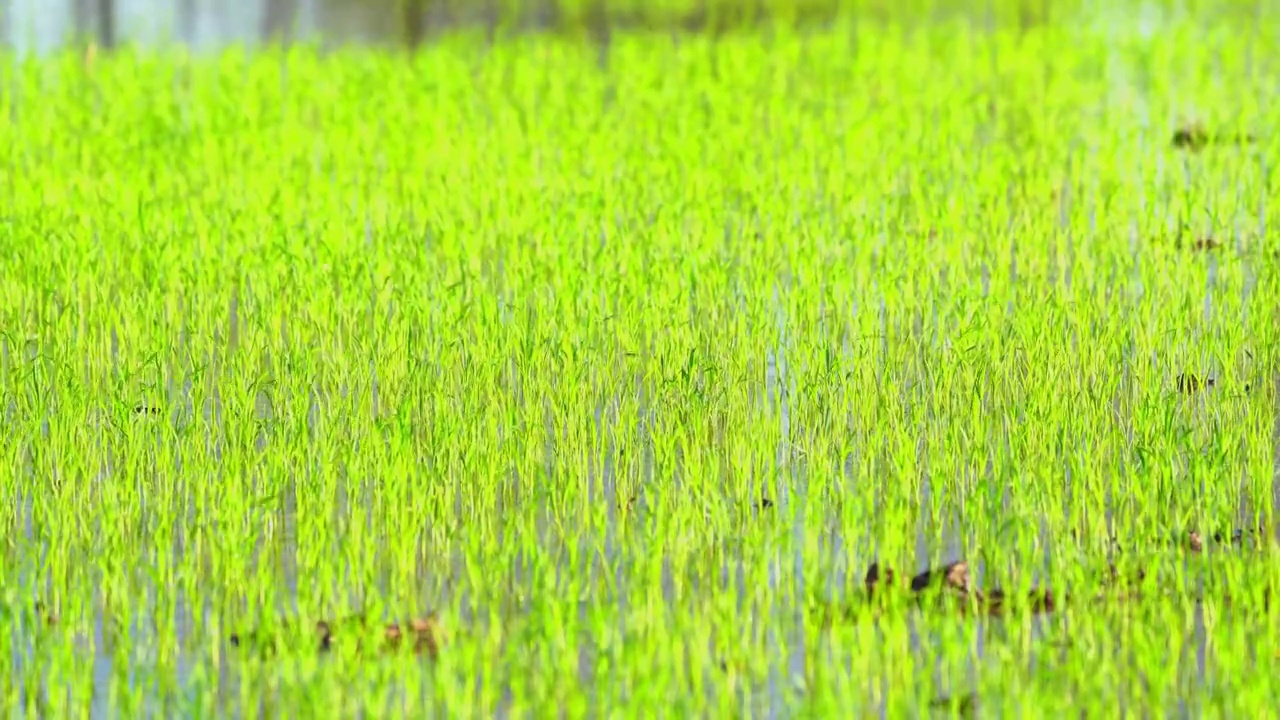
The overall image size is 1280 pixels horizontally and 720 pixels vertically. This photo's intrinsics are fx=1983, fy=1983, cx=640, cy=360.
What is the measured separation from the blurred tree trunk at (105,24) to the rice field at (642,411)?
5.19 metres

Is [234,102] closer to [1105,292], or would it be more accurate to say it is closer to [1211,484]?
[1105,292]

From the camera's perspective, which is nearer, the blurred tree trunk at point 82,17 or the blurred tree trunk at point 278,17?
the blurred tree trunk at point 82,17

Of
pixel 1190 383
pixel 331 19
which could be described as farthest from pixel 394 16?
pixel 1190 383

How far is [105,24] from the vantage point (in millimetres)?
14609

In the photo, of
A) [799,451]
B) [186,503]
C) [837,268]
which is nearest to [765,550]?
[799,451]

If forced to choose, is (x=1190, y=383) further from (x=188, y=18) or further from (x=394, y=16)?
(x=188, y=18)

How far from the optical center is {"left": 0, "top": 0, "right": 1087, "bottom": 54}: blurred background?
14258 millimetres

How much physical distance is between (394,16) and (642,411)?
12.1 m

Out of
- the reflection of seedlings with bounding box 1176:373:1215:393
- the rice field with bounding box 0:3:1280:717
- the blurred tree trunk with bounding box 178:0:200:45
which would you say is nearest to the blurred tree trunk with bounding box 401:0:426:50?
the blurred tree trunk with bounding box 178:0:200:45

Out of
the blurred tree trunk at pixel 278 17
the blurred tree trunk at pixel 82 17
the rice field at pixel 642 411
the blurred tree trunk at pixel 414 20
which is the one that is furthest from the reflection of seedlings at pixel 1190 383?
the blurred tree trunk at pixel 82 17

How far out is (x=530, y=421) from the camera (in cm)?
479

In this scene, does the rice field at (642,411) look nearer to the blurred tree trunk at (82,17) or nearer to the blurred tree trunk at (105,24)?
the blurred tree trunk at (105,24)

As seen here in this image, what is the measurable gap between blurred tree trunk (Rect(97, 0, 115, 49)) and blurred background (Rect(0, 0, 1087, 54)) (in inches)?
0.5

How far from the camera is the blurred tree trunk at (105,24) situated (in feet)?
46.6
